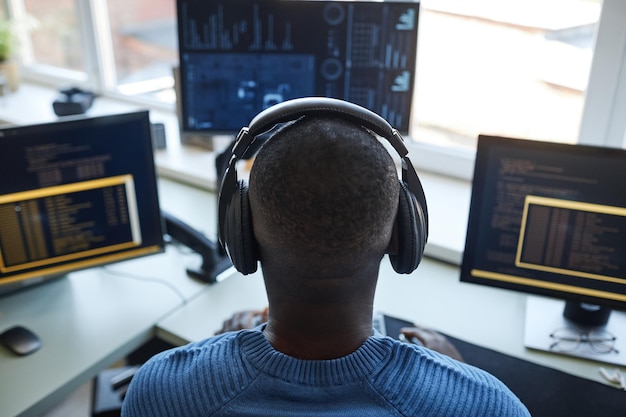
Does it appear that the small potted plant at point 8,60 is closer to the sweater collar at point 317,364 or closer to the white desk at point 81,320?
the white desk at point 81,320

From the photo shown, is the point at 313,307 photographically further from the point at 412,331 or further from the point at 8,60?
the point at 8,60

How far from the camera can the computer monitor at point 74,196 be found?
135cm

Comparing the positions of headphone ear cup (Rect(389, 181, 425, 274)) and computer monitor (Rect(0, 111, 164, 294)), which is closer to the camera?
headphone ear cup (Rect(389, 181, 425, 274))

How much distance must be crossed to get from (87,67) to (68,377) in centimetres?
185

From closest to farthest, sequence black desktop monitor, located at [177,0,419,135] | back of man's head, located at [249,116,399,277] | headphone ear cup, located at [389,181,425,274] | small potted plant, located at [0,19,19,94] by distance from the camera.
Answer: back of man's head, located at [249,116,399,277], headphone ear cup, located at [389,181,425,274], black desktop monitor, located at [177,0,419,135], small potted plant, located at [0,19,19,94]

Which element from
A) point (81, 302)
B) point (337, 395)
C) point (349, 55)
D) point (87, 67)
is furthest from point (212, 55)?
point (87, 67)

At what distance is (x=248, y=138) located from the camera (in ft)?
2.86

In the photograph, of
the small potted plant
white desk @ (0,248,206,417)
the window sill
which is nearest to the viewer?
white desk @ (0,248,206,417)

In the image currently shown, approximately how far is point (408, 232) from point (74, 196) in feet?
2.81

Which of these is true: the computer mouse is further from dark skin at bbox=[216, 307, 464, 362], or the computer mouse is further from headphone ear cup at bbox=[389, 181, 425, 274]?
headphone ear cup at bbox=[389, 181, 425, 274]

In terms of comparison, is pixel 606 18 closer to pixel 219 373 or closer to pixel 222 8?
pixel 222 8

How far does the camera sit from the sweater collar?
79cm

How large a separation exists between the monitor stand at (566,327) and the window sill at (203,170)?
26 centimetres

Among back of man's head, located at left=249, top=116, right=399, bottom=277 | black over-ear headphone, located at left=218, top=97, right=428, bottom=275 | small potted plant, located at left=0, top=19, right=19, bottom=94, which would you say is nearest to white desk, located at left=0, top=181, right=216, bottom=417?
black over-ear headphone, located at left=218, top=97, right=428, bottom=275
